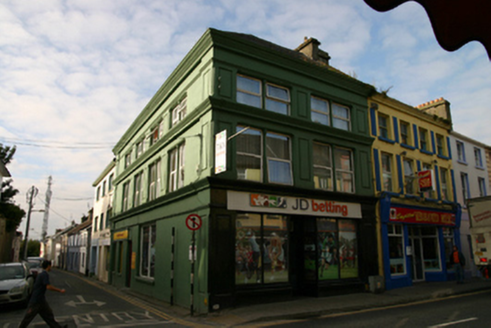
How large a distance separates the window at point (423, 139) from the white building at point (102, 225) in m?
22.6

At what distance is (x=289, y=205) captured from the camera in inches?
558

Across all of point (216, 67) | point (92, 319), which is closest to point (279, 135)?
point (216, 67)

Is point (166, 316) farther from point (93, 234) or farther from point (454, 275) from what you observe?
point (93, 234)

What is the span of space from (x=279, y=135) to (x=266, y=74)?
2.57 meters

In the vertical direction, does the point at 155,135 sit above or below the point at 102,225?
above

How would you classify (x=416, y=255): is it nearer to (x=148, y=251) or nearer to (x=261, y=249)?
(x=261, y=249)

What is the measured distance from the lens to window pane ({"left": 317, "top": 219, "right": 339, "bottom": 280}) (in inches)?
586

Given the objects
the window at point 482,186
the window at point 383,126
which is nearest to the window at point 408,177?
the window at point 383,126

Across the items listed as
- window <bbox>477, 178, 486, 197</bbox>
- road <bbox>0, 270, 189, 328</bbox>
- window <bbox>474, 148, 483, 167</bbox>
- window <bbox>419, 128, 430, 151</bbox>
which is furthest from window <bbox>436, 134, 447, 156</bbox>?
road <bbox>0, 270, 189, 328</bbox>

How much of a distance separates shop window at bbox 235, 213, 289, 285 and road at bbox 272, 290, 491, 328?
2.91 metres

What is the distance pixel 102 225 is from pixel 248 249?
2322 centimetres

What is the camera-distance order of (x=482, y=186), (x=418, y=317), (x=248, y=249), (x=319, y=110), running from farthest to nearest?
(x=482, y=186)
(x=319, y=110)
(x=248, y=249)
(x=418, y=317)

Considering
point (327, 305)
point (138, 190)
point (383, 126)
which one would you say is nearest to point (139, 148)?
point (138, 190)

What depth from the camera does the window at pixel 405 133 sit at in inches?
811
